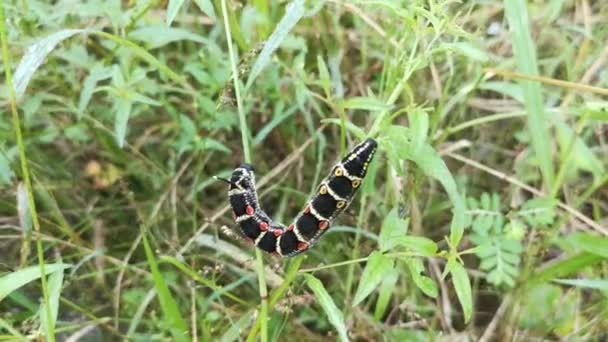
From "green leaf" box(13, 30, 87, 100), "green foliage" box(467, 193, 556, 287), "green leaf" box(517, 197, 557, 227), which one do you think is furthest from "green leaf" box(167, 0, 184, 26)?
"green leaf" box(517, 197, 557, 227)

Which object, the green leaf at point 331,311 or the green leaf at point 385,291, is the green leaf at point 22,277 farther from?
the green leaf at point 385,291

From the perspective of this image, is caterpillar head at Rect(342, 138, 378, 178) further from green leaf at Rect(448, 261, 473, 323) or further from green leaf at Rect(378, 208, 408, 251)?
green leaf at Rect(448, 261, 473, 323)

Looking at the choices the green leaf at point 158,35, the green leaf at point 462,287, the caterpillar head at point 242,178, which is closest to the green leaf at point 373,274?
the green leaf at point 462,287

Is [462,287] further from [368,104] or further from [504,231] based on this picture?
[504,231]

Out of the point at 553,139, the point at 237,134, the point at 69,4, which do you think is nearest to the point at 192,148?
the point at 237,134

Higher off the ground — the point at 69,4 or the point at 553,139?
the point at 69,4

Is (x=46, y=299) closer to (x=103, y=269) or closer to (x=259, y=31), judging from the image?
(x=103, y=269)

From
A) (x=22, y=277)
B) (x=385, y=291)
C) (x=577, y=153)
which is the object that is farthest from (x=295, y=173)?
(x=22, y=277)
